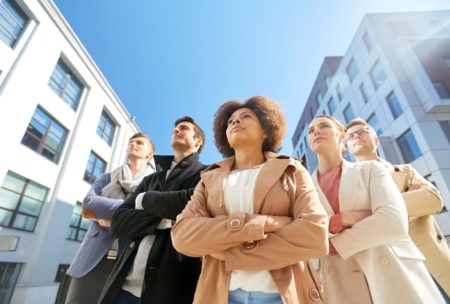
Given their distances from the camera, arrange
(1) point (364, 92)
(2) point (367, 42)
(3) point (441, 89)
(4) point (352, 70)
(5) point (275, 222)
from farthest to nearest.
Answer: (4) point (352, 70) < (1) point (364, 92) < (2) point (367, 42) < (3) point (441, 89) < (5) point (275, 222)

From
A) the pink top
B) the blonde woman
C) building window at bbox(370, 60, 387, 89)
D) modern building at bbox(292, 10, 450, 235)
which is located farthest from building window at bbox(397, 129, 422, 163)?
the blonde woman

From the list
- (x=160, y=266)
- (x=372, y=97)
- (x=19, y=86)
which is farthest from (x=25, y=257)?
(x=372, y=97)

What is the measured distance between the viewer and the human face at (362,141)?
3027 millimetres

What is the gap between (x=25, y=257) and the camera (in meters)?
11.6

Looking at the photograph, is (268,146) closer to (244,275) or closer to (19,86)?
(244,275)

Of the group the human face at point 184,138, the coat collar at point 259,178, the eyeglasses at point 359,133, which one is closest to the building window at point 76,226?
the human face at point 184,138

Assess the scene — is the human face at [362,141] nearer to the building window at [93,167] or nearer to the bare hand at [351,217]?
the bare hand at [351,217]

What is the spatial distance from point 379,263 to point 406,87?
17122 mm

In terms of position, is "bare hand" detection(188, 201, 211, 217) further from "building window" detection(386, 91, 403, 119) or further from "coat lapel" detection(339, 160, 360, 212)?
"building window" detection(386, 91, 403, 119)

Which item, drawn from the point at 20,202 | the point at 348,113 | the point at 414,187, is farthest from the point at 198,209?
the point at 348,113

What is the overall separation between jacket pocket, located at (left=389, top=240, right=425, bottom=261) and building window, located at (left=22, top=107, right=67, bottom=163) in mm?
15617

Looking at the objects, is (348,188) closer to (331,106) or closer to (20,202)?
(20,202)

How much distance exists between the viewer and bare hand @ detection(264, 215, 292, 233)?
4.55 ft

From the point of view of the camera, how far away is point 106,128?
19359mm
